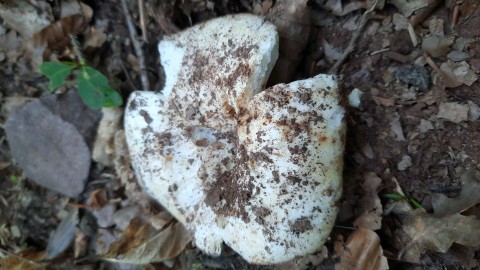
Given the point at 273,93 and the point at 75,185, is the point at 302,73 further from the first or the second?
the point at 75,185

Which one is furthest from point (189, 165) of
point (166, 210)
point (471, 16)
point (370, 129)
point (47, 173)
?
point (471, 16)

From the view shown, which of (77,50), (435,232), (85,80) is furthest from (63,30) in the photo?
(435,232)

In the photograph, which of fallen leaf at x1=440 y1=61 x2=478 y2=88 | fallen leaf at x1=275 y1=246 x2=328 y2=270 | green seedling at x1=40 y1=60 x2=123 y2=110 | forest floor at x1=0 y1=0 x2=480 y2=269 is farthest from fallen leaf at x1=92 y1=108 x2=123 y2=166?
fallen leaf at x1=440 y1=61 x2=478 y2=88

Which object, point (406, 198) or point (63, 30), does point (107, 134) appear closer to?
point (63, 30)

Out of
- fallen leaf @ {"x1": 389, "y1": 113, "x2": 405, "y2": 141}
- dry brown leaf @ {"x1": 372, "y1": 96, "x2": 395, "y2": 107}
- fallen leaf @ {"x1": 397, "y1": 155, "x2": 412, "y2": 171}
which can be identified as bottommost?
fallen leaf @ {"x1": 397, "y1": 155, "x2": 412, "y2": 171}

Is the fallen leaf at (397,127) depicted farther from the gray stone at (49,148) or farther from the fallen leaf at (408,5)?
the gray stone at (49,148)

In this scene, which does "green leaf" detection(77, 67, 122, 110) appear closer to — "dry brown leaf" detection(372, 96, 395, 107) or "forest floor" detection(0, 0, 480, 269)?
"forest floor" detection(0, 0, 480, 269)
